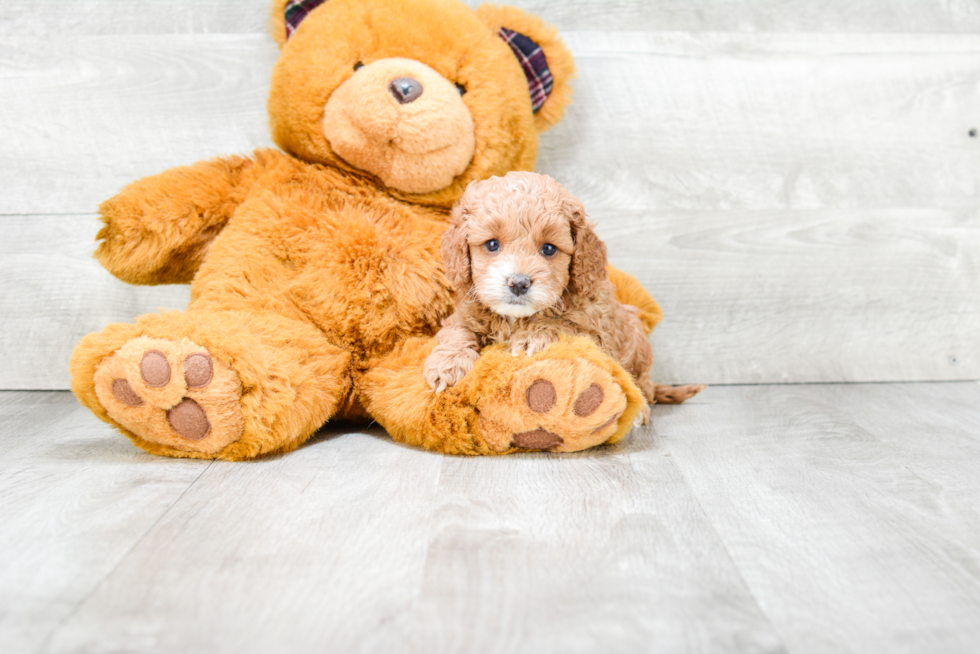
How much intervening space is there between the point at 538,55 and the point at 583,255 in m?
0.46

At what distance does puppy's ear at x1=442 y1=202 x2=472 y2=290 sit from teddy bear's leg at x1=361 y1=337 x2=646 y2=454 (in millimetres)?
116

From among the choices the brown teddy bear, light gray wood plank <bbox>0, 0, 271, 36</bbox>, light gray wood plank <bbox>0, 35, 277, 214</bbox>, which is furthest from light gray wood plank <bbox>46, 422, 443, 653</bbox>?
light gray wood plank <bbox>0, 0, 271, 36</bbox>

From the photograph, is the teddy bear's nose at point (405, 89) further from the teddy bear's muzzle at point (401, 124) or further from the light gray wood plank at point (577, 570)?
the light gray wood plank at point (577, 570)

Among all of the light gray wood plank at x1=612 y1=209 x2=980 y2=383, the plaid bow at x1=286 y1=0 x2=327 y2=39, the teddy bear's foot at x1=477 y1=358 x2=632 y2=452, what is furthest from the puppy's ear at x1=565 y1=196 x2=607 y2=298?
the plaid bow at x1=286 y1=0 x2=327 y2=39

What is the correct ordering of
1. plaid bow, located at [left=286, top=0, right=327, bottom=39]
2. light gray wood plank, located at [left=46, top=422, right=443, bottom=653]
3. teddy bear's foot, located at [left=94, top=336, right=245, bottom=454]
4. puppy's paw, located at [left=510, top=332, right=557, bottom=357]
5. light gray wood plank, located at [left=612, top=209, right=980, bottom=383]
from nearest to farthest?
light gray wood plank, located at [left=46, top=422, right=443, bottom=653]
teddy bear's foot, located at [left=94, top=336, right=245, bottom=454]
puppy's paw, located at [left=510, top=332, right=557, bottom=357]
plaid bow, located at [left=286, top=0, right=327, bottom=39]
light gray wood plank, located at [left=612, top=209, right=980, bottom=383]

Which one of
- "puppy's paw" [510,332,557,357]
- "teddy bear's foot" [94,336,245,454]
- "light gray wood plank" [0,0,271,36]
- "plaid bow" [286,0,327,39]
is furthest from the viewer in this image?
"light gray wood plank" [0,0,271,36]

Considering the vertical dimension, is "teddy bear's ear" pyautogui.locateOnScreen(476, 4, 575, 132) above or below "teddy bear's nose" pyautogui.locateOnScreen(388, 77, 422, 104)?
above

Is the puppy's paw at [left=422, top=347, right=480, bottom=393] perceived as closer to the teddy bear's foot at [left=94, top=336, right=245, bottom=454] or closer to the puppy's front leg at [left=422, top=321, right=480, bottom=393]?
the puppy's front leg at [left=422, top=321, right=480, bottom=393]

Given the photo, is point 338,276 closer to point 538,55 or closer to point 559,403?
point 559,403

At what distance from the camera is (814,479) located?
103 cm

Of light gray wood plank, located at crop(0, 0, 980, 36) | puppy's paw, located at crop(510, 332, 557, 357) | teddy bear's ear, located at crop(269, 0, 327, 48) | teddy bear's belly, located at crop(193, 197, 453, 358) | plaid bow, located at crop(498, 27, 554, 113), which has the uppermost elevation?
light gray wood plank, located at crop(0, 0, 980, 36)

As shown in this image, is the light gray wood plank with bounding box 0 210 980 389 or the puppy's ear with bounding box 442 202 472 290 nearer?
the puppy's ear with bounding box 442 202 472 290

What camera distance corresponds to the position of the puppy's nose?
3.24 feet

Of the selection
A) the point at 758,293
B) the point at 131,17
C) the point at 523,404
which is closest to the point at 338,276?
the point at 523,404
